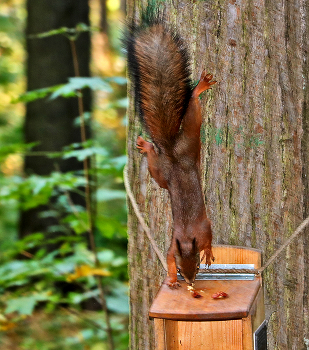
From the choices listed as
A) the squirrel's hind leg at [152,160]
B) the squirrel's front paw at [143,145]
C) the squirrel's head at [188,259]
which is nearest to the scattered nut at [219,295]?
the squirrel's head at [188,259]

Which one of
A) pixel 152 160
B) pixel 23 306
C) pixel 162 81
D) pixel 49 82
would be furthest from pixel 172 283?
pixel 49 82

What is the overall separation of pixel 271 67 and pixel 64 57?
3.76 metres

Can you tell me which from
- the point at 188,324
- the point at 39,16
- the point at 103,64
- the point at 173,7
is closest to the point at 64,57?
the point at 39,16

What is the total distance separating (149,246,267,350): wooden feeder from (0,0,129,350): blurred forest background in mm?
1205

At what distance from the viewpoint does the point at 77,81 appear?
2.44 m

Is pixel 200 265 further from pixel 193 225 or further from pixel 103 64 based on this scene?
pixel 103 64

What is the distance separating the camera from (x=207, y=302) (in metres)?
1.28

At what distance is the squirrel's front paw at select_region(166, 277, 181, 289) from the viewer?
144cm

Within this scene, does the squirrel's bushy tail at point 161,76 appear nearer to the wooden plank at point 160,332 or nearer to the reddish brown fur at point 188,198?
the reddish brown fur at point 188,198

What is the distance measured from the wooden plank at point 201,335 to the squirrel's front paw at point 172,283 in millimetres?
108

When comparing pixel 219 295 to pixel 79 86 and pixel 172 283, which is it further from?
pixel 79 86

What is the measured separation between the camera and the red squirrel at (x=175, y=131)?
1.48m

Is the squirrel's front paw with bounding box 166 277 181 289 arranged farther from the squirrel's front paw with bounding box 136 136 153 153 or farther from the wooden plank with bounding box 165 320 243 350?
the squirrel's front paw with bounding box 136 136 153 153

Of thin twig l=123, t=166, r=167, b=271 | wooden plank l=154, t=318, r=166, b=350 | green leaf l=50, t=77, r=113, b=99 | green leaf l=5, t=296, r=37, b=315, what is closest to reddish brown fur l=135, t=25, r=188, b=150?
thin twig l=123, t=166, r=167, b=271
